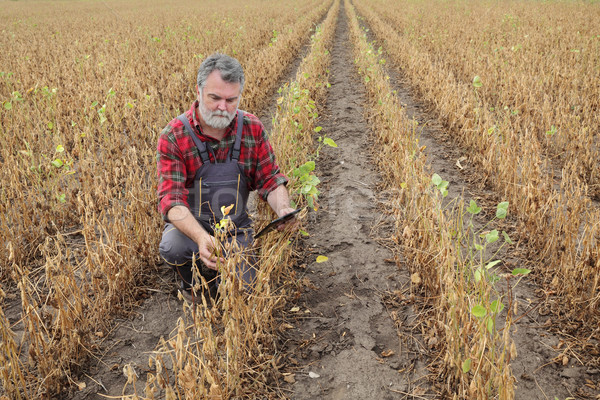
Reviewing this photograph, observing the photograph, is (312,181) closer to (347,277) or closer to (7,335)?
(347,277)

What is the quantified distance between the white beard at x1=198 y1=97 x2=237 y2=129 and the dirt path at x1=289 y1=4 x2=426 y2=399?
1.17 meters

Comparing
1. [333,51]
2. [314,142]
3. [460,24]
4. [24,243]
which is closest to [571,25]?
[460,24]

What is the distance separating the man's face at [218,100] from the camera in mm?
2443

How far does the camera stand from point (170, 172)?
2512 millimetres

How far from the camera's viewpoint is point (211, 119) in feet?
8.15

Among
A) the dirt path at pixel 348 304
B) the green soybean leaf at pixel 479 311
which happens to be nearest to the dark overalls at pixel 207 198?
the dirt path at pixel 348 304

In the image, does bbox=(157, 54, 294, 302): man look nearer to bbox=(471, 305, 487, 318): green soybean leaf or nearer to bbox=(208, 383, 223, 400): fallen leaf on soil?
bbox=(208, 383, 223, 400): fallen leaf on soil

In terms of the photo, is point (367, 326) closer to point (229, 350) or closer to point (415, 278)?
point (415, 278)

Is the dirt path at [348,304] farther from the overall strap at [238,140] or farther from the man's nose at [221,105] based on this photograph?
the man's nose at [221,105]

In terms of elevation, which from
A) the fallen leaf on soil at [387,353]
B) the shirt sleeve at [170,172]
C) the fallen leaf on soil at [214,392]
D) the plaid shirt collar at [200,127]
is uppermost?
the plaid shirt collar at [200,127]

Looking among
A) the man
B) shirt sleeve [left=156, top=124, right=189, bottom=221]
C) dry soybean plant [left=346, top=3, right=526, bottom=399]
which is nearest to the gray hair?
the man

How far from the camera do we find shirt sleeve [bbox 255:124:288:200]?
2.75 meters

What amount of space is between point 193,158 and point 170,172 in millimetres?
166

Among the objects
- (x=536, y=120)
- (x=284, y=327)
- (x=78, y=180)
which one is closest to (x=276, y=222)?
(x=284, y=327)
